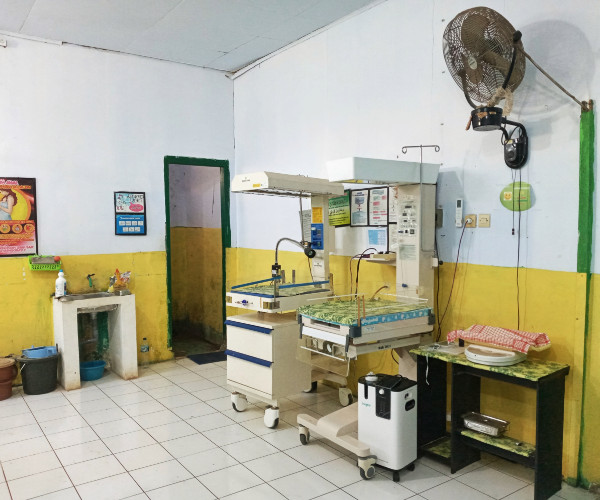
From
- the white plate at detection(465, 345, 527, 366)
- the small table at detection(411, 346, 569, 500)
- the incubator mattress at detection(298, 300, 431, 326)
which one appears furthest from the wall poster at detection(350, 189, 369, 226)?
the white plate at detection(465, 345, 527, 366)

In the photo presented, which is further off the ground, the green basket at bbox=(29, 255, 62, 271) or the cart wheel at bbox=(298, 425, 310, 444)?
the green basket at bbox=(29, 255, 62, 271)

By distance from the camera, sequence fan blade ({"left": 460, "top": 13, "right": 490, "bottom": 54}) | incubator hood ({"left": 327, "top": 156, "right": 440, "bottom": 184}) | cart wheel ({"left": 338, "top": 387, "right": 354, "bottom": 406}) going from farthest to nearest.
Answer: cart wheel ({"left": 338, "top": 387, "right": 354, "bottom": 406}) < incubator hood ({"left": 327, "top": 156, "right": 440, "bottom": 184}) < fan blade ({"left": 460, "top": 13, "right": 490, "bottom": 54})

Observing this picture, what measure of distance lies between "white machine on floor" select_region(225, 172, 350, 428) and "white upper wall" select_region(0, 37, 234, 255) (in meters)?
1.98

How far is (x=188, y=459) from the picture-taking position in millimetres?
3215

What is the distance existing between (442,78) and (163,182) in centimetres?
321

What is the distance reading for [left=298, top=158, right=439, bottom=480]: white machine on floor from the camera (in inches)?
116

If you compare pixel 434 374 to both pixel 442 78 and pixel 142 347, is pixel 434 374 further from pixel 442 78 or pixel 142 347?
pixel 142 347

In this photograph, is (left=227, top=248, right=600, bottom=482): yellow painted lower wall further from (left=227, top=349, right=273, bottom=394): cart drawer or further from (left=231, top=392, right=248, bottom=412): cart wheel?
(left=231, top=392, right=248, bottom=412): cart wheel

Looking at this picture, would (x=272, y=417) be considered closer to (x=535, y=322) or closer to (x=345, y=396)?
(x=345, y=396)

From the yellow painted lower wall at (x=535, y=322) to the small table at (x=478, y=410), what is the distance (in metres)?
0.11

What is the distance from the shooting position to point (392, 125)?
3922 millimetres

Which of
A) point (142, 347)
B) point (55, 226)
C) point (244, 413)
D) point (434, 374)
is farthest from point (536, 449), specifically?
point (55, 226)

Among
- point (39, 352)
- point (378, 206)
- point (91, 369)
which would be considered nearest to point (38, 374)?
point (39, 352)

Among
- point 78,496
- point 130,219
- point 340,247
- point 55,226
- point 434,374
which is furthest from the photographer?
point 130,219
